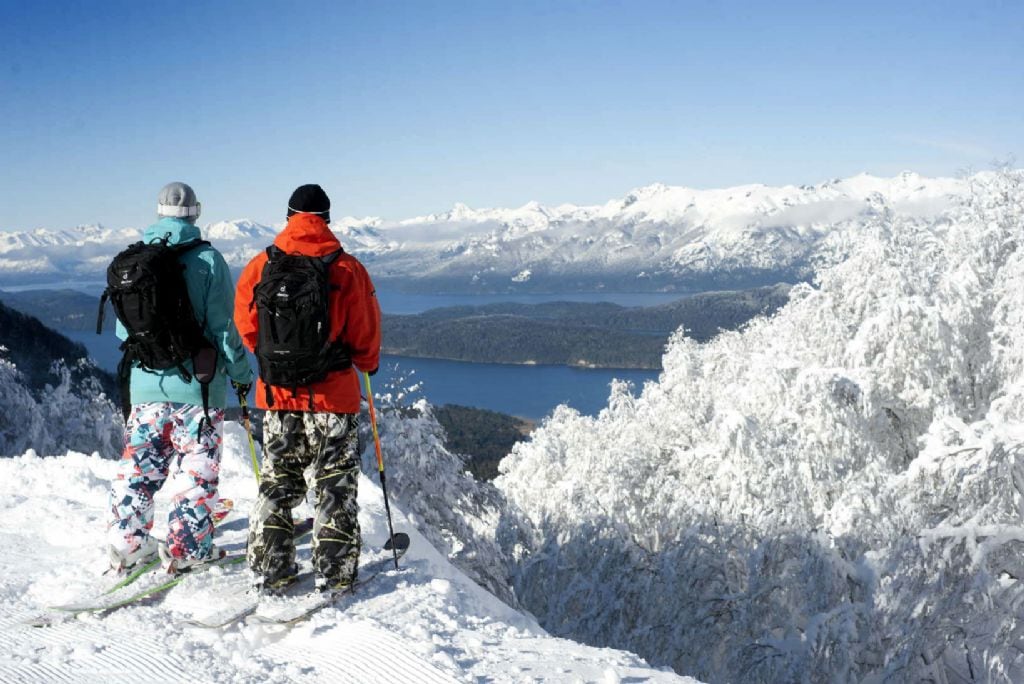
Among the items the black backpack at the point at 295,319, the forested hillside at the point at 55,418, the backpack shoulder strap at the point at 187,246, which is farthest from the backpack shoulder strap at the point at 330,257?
the forested hillside at the point at 55,418

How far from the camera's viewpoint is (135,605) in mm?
4422

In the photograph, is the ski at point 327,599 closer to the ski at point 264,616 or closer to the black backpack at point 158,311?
the ski at point 264,616

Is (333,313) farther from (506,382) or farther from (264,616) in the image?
(506,382)

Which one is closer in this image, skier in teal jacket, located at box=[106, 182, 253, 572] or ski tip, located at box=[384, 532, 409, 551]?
skier in teal jacket, located at box=[106, 182, 253, 572]

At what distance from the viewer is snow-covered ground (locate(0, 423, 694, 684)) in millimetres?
3619

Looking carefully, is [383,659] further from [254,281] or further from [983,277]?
[983,277]

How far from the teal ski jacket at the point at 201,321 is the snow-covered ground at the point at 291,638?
3.88ft

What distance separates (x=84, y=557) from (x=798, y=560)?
402 inches

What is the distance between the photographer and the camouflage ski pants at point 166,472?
15.7ft

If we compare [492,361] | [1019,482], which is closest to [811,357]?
[1019,482]

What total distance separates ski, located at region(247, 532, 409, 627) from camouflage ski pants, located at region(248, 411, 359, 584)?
10 cm

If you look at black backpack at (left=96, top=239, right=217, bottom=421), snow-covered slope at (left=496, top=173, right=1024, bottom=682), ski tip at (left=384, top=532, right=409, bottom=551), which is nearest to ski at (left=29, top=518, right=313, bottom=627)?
ski tip at (left=384, top=532, right=409, bottom=551)

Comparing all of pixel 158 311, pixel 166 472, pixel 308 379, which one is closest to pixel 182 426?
pixel 166 472

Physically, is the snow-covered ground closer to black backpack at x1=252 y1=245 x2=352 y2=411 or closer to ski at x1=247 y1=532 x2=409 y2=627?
ski at x1=247 y1=532 x2=409 y2=627
